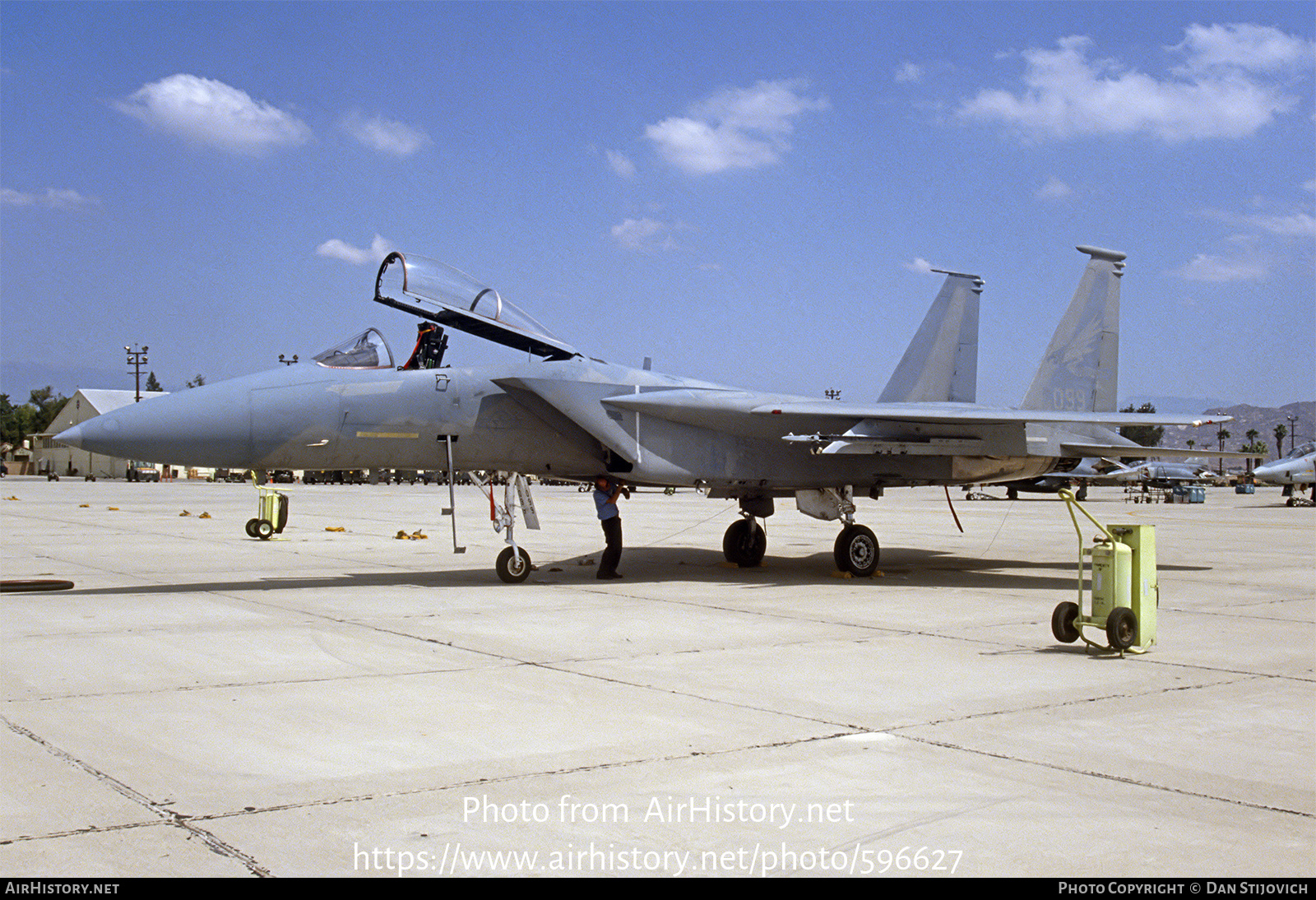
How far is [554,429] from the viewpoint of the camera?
11.4 m

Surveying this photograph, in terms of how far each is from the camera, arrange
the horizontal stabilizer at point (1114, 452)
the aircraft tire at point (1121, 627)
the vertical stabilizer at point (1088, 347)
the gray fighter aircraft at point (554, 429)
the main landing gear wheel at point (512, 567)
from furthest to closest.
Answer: the vertical stabilizer at point (1088, 347), the horizontal stabilizer at point (1114, 452), the main landing gear wheel at point (512, 567), the gray fighter aircraft at point (554, 429), the aircraft tire at point (1121, 627)

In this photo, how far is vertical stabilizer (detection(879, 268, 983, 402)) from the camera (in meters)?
15.4

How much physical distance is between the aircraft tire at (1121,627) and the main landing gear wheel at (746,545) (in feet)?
24.0

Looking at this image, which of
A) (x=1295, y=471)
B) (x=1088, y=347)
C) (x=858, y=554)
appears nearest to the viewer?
(x=858, y=554)

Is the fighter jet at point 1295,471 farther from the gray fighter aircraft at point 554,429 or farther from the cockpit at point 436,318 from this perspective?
the cockpit at point 436,318

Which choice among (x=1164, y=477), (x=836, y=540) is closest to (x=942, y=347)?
(x=836, y=540)

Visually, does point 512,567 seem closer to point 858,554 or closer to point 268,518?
point 858,554

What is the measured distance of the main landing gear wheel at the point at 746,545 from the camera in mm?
14047

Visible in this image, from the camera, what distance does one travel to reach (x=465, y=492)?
44.0m

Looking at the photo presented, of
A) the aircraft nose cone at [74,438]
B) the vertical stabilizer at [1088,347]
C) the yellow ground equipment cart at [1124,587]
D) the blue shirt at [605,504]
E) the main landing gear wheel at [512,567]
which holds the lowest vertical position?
the main landing gear wheel at [512,567]

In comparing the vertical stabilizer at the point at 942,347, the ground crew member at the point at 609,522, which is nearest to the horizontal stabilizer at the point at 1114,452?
the vertical stabilizer at the point at 942,347

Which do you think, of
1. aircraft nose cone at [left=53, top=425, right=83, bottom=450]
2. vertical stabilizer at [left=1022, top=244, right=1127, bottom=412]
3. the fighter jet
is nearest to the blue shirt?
aircraft nose cone at [left=53, top=425, right=83, bottom=450]

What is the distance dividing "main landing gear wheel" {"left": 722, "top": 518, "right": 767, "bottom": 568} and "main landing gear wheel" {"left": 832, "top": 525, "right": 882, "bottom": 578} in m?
1.71

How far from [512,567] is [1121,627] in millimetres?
6546
